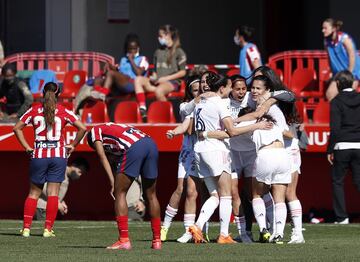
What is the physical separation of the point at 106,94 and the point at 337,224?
14.7ft

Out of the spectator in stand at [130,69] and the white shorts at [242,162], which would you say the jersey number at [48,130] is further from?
the spectator in stand at [130,69]

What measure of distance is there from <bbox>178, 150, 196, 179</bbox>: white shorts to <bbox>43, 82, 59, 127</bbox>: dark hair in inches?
66.6

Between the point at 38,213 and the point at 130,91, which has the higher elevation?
the point at 130,91

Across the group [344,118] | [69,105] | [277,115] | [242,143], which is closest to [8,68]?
[69,105]

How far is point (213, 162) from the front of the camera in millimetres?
13422

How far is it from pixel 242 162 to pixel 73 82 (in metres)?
7.47

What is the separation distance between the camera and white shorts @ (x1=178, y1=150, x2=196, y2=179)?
14.1 meters

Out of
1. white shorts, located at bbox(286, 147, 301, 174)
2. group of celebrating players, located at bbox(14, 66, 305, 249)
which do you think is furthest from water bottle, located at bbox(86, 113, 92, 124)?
white shorts, located at bbox(286, 147, 301, 174)

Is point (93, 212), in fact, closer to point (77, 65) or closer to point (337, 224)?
point (77, 65)

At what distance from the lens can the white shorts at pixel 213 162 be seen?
1342 centimetres

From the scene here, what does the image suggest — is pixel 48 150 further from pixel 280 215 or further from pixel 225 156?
pixel 280 215

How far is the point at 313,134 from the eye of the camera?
19375 mm

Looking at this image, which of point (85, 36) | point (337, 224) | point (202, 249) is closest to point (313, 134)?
point (337, 224)

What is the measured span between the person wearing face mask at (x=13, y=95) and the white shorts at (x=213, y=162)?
686cm
